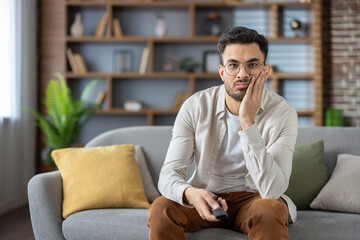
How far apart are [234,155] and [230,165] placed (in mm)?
49

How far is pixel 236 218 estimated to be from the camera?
6.28 feet

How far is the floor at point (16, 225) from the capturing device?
3.27m

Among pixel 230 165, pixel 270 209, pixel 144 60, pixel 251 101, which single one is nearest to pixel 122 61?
pixel 144 60

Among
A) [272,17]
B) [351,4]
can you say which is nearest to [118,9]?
[272,17]

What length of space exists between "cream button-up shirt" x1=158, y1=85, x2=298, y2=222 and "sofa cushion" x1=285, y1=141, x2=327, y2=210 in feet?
1.29

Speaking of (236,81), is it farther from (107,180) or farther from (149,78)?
(149,78)

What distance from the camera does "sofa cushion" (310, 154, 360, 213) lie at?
2.22 meters

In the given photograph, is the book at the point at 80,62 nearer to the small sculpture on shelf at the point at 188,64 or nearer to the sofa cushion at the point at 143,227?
the small sculpture on shelf at the point at 188,64

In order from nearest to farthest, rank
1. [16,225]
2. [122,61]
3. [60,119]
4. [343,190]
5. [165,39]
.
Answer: [343,190] < [16,225] < [60,119] < [165,39] < [122,61]

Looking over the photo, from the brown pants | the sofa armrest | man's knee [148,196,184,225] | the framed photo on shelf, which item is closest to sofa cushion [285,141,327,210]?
the brown pants

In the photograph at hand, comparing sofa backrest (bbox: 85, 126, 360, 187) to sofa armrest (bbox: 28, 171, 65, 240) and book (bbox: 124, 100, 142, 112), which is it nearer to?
sofa armrest (bbox: 28, 171, 65, 240)

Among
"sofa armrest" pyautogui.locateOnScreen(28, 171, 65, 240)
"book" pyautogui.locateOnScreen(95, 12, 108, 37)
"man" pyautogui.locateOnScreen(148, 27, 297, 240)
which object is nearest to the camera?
"man" pyautogui.locateOnScreen(148, 27, 297, 240)

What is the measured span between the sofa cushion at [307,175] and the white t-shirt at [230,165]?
453mm

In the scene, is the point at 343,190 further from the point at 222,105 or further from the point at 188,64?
the point at 188,64
